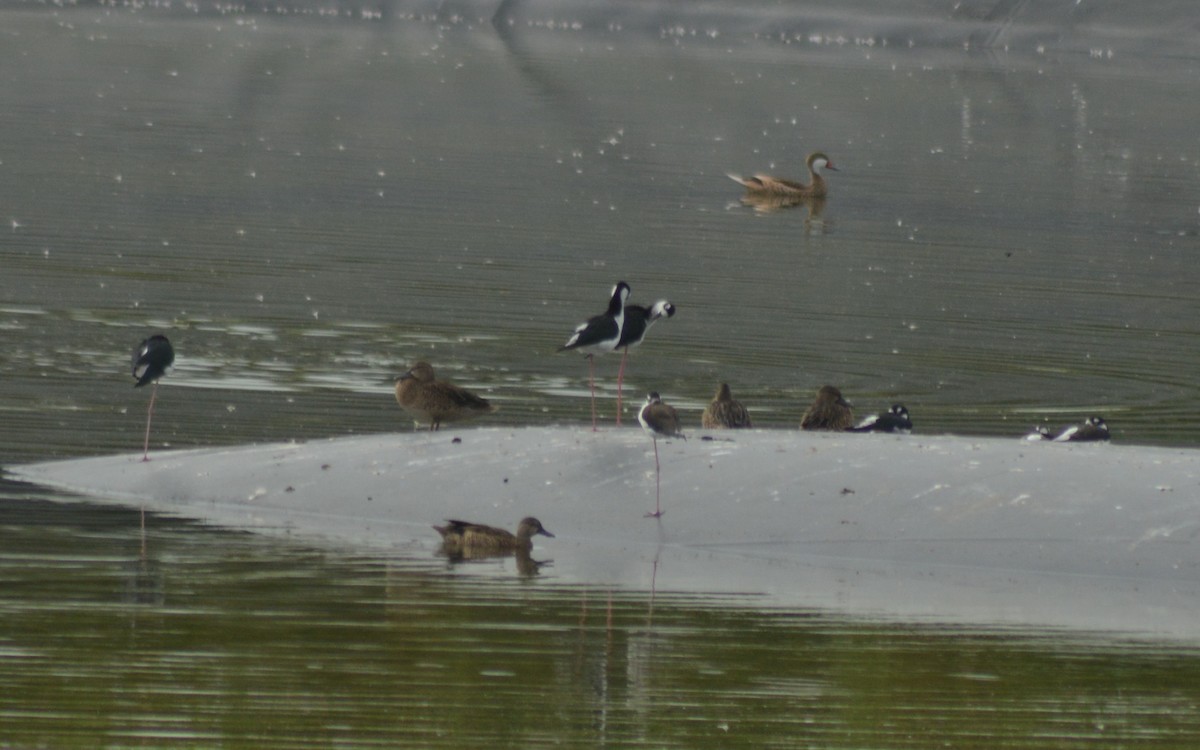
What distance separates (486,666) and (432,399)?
5.77 meters

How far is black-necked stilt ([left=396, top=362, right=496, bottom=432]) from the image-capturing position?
15.8 metres

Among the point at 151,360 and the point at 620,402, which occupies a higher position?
the point at 151,360

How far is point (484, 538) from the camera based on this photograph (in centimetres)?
1323

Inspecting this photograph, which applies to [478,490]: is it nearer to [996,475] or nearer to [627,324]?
[627,324]

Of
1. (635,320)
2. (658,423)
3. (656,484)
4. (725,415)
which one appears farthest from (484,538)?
(725,415)

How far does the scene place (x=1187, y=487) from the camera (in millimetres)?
13898

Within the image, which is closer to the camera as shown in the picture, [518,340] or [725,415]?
[725,415]

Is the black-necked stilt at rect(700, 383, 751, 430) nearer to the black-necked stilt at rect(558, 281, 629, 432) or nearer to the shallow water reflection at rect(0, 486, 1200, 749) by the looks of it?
the black-necked stilt at rect(558, 281, 629, 432)

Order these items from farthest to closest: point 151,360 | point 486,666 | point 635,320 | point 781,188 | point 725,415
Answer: point 781,188 < point 725,415 < point 151,360 < point 635,320 < point 486,666

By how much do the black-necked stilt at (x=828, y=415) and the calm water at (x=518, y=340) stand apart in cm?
189

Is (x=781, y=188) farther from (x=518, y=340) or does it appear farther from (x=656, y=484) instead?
(x=656, y=484)

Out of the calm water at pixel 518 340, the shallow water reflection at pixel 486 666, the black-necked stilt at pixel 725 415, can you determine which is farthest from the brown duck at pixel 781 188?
the shallow water reflection at pixel 486 666

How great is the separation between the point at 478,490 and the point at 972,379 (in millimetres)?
7873

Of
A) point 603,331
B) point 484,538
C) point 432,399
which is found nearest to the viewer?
point 484,538
